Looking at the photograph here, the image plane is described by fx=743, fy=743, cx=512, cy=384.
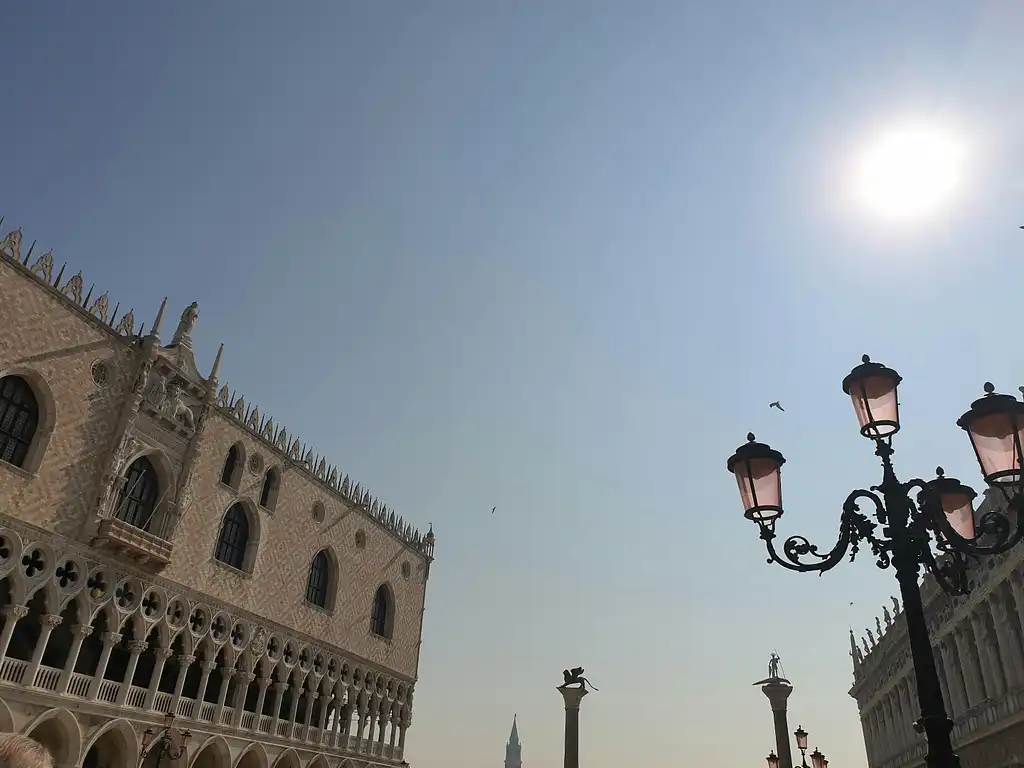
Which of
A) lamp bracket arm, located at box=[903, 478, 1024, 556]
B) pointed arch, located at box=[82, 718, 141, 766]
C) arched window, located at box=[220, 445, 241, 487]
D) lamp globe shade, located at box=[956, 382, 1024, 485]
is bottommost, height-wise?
pointed arch, located at box=[82, 718, 141, 766]

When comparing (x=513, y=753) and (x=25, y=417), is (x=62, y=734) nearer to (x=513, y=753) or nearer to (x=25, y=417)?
(x=25, y=417)

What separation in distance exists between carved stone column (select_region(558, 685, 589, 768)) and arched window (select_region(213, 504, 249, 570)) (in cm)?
1041

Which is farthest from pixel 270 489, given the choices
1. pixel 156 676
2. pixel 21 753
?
pixel 21 753

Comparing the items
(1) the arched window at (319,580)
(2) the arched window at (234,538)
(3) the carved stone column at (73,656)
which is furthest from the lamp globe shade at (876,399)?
(1) the arched window at (319,580)

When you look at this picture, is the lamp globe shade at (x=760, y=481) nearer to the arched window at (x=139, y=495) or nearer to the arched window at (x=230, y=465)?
the arched window at (x=139, y=495)

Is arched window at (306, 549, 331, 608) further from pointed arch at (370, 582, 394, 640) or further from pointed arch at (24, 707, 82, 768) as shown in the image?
pointed arch at (24, 707, 82, 768)

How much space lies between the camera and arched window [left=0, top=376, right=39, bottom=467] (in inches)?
636

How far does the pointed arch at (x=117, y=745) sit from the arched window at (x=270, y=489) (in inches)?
294

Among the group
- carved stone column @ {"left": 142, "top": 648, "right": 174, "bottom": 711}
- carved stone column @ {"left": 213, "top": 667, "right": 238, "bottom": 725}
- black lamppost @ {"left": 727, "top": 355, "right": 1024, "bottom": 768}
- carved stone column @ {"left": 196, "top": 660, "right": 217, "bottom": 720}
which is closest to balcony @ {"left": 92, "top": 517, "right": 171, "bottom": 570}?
carved stone column @ {"left": 142, "top": 648, "right": 174, "bottom": 711}

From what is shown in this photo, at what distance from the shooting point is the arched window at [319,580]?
25938mm

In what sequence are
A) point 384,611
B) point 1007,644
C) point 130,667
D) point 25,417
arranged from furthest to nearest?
point 384,611 → point 130,667 → point 1007,644 → point 25,417

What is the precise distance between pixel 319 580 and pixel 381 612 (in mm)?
4680

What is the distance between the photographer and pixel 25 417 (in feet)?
54.5

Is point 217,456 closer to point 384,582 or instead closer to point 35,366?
point 35,366
